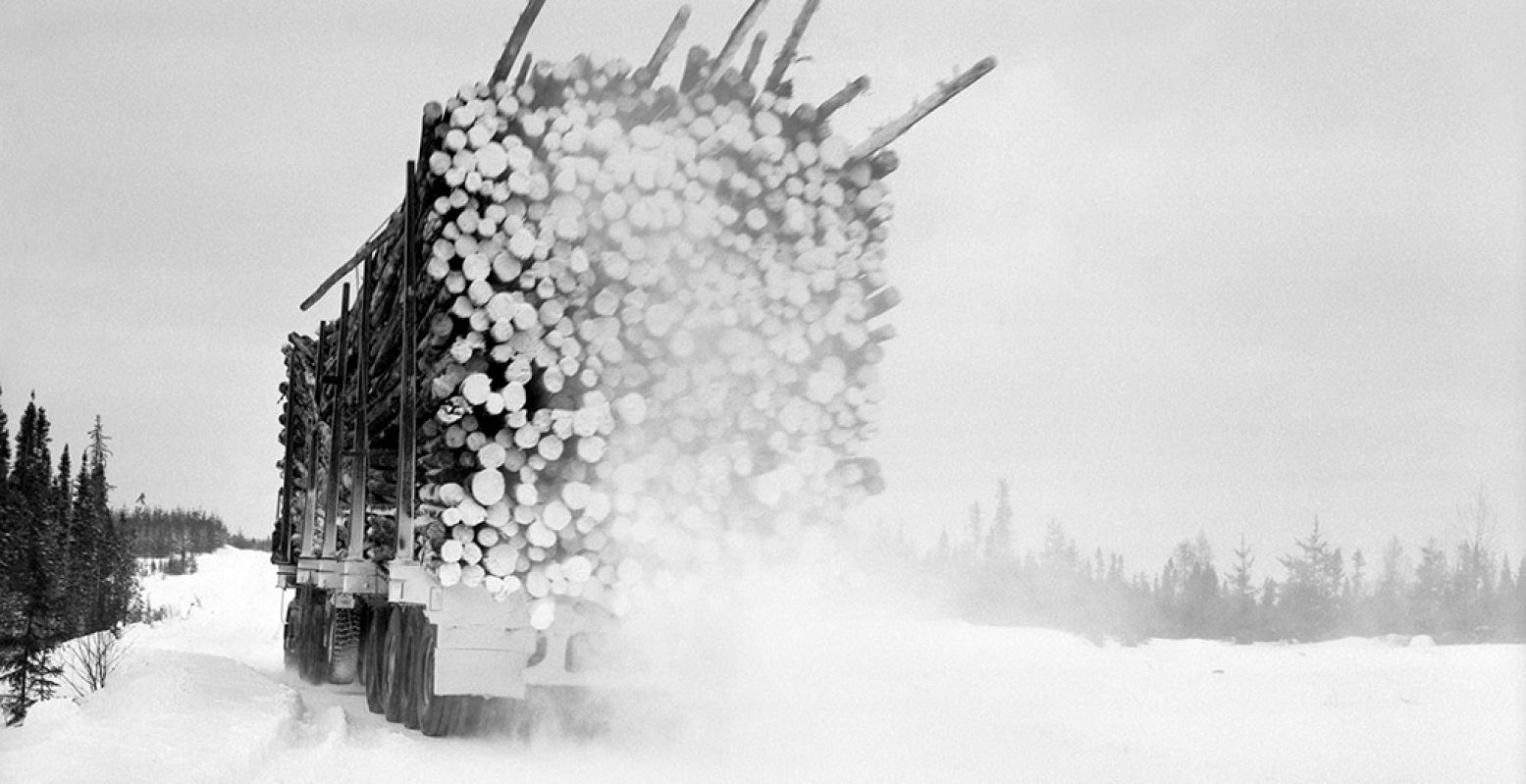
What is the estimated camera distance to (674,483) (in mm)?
8875

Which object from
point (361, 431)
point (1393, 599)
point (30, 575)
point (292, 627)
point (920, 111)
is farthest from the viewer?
point (1393, 599)

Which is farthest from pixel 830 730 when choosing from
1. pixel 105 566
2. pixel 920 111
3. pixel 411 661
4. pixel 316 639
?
pixel 105 566

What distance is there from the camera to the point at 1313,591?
171ft

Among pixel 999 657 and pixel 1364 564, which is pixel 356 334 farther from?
pixel 1364 564

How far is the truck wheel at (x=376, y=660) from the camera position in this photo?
1130cm

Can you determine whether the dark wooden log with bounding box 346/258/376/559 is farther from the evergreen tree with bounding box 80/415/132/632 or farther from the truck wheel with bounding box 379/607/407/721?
the evergreen tree with bounding box 80/415/132/632

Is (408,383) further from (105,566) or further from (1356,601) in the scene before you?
(1356,601)

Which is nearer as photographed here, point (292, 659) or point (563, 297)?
point (563, 297)

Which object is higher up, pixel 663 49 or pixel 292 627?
pixel 663 49

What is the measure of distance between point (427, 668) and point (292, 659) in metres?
9.56

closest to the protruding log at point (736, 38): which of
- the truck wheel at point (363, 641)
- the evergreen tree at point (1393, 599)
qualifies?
the truck wheel at point (363, 641)

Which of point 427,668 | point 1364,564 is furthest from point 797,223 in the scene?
point 1364,564

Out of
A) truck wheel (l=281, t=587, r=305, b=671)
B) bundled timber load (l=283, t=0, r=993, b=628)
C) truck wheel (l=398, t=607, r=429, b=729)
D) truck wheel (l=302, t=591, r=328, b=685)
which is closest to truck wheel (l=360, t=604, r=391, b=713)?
truck wheel (l=398, t=607, r=429, b=729)

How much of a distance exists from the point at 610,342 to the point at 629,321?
0.19 meters
